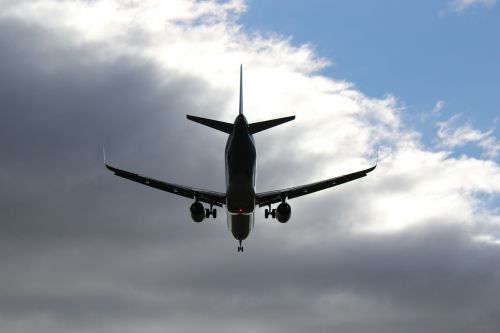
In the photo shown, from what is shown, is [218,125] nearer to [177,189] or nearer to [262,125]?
[262,125]

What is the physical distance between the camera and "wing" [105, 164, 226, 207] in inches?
2953

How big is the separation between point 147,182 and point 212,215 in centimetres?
682

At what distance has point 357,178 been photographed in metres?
75.5

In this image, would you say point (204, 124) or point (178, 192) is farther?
point (178, 192)

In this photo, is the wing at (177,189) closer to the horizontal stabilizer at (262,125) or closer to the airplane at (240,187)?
the airplane at (240,187)

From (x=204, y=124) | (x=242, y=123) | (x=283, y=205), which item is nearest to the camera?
(x=242, y=123)

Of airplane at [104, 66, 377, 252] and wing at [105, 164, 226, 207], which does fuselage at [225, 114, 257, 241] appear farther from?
wing at [105, 164, 226, 207]

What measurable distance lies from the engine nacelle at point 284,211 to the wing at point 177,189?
518 centimetres

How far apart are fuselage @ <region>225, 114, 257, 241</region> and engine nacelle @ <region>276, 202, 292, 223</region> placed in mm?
5984

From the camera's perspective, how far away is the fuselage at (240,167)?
6562 cm

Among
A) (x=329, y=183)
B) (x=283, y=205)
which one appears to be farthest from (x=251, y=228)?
(x=329, y=183)

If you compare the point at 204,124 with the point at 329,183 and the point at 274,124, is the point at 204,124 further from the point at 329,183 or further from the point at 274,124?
the point at 329,183

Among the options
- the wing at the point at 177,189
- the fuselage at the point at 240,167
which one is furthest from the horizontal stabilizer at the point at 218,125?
the wing at the point at 177,189

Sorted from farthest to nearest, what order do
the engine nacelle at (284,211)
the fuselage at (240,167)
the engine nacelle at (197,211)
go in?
the engine nacelle at (284,211), the engine nacelle at (197,211), the fuselage at (240,167)
